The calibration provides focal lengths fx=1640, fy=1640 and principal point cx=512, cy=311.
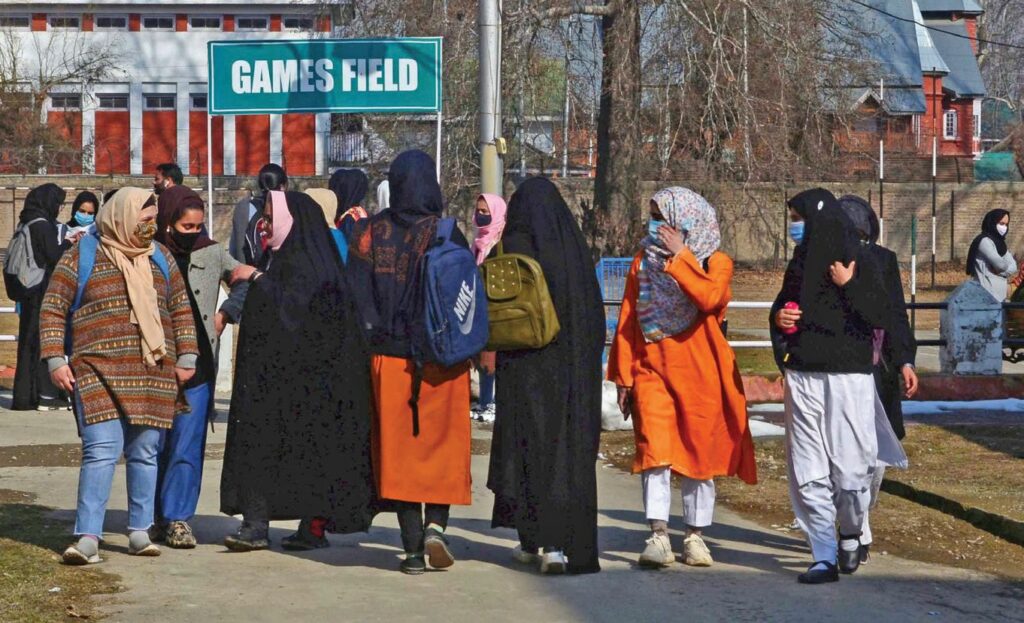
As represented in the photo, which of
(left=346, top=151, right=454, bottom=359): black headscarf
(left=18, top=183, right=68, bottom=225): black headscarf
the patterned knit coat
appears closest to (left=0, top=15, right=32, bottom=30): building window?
(left=18, top=183, right=68, bottom=225): black headscarf

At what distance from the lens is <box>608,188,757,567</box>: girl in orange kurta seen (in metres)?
7.30

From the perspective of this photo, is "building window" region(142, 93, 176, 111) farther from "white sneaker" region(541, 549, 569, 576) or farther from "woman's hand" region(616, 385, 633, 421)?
"white sneaker" region(541, 549, 569, 576)

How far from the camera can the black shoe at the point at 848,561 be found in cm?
730

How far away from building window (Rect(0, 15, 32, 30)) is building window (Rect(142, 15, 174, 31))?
3936 millimetres

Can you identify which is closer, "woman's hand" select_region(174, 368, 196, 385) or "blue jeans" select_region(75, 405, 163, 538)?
"blue jeans" select_region(75, 405, 163, 538)

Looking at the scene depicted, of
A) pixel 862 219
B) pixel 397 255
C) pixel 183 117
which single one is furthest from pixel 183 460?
pixel 183 117

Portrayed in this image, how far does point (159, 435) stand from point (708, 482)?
2503 millimetres

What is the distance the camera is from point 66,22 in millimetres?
57312

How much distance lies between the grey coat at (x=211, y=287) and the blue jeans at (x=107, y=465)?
2.05 feet

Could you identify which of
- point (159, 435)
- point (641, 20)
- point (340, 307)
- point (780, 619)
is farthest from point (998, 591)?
point (641, 20)

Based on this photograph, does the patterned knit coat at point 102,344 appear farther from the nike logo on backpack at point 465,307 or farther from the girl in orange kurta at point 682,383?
the girl in orange kurta at point 682,383

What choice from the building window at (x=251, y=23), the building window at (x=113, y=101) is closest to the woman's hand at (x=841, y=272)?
the building window at (x=113, y=101)

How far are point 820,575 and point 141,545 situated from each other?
9.94 feet

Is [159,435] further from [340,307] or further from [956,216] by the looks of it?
[956,216]
